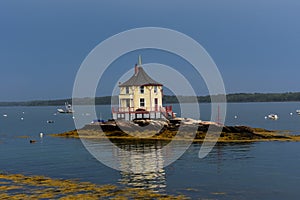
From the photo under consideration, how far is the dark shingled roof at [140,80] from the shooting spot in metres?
92.7

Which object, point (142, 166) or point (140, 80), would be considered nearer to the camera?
point (142, 166)

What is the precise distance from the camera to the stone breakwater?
79000mm

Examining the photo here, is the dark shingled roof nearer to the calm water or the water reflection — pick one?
the calm water

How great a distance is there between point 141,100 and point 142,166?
141 ft

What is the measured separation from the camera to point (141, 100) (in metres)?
92.8

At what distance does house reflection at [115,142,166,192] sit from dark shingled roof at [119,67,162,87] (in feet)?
72.2

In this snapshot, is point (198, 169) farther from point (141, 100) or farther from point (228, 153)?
point (141, 100)

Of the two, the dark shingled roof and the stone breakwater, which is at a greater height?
the dark shingled roof

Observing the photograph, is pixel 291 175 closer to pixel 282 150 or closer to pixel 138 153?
pixel 282 150

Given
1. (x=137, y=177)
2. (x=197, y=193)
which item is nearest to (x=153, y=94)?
(x=137, y=177)

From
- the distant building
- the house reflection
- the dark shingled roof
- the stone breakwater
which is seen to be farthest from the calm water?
the dark shingled roof

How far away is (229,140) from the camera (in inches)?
3027

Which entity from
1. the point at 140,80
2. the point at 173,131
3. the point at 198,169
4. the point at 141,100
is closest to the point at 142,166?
the point at 198,169

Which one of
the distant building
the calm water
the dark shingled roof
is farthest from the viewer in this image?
the dark shingled roof
